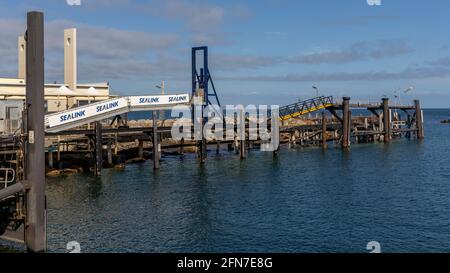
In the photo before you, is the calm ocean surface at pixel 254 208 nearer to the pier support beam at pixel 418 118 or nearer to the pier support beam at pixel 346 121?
the pier support beam at pixel 346 121

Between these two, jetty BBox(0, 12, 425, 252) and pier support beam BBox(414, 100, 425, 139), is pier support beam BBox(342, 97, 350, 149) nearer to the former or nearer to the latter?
jetty BBox(0, 12, 425, 252)

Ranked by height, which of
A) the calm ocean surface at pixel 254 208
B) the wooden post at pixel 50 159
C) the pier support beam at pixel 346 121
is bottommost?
the calm ocean surface at pixel 254 208

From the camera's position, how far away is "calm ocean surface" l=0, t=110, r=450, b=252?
68.6ft

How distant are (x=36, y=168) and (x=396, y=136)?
266 ft

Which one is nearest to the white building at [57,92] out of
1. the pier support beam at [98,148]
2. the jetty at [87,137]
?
the jetty at [87,137]

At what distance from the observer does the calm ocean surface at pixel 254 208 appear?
68.6 ft

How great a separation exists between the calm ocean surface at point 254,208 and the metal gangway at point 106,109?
4.46 metres

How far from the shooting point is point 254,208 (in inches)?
→ 1091

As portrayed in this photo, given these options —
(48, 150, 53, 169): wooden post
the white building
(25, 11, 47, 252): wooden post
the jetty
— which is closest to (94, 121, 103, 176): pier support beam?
the jetty

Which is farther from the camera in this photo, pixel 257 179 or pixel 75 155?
pixel 75 155
